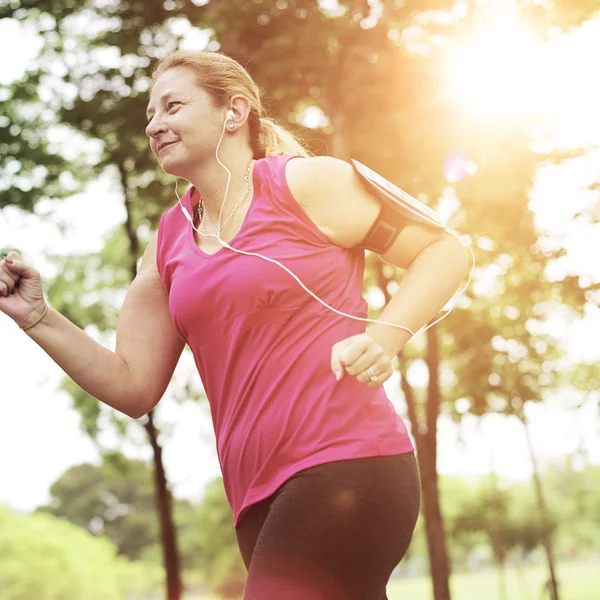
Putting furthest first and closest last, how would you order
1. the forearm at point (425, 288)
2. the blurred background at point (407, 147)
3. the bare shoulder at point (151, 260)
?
the blurred background at point (407, 147) < the bare shoulder at point (151, 260) < the forearm at point (425, 288)

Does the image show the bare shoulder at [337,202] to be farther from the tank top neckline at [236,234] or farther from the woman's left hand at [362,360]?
the woman's left hand at [362,360]

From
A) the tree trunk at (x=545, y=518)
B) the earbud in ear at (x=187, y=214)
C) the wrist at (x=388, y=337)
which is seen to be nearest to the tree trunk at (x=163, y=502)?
the tree trunk at (x=545, y=518)

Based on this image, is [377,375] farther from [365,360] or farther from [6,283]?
[6,283]

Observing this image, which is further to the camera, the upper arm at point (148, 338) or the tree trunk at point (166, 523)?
the tree trunk at point (166, 523)

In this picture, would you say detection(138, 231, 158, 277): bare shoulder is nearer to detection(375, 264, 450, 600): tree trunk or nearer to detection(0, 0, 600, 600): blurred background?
detection(0, 0, 600, 600): blurred background

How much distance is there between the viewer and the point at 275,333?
2.44 m

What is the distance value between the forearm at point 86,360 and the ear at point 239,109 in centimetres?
80

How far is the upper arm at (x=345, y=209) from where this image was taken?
2.56 metres

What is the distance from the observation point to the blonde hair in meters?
2.81

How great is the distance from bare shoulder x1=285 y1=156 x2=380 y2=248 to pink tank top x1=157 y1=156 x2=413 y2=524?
0.03 m

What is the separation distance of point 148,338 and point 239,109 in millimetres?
771

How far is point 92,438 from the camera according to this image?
19000 millimetres

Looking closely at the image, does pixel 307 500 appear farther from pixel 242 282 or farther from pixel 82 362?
pixel 82 362

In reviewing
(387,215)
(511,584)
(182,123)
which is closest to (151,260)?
(182,123)
